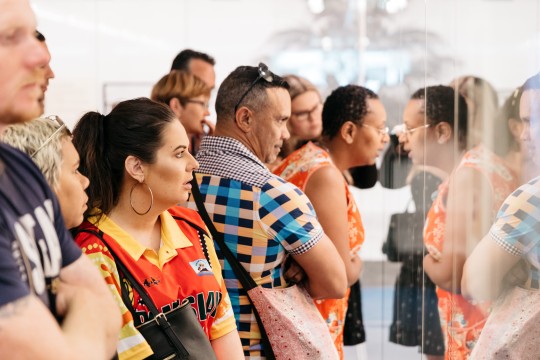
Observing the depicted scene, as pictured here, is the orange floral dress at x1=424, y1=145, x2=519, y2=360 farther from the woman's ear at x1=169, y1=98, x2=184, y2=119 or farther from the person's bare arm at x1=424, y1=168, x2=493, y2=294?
the woman's ear at x1=169, y1=98, x2=184, y2=119

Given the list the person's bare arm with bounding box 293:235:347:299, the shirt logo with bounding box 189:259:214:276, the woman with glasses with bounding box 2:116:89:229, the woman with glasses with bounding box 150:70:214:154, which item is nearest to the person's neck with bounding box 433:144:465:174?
the person's bare arm with bounding box 293:235:347:299

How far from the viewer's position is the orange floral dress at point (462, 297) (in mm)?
2102

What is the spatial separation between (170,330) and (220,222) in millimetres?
628

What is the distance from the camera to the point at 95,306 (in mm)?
1279

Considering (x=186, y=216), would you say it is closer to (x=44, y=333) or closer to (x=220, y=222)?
(x=220, y=222)

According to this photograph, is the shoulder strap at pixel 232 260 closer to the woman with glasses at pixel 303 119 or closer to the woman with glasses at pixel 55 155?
the woman with glasses at pixel 55 155

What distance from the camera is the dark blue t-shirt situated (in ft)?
3.70

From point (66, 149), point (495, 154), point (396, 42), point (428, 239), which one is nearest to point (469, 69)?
point (495, 154)

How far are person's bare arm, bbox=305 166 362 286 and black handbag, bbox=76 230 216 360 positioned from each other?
1093mm

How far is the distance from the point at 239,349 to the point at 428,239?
0.83 meters

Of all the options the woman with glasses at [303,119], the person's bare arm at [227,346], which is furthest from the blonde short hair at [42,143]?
the woman with glasses at [303,119]

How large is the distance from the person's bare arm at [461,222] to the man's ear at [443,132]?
0.13 metres

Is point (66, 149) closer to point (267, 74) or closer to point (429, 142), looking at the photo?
point (267, 74)

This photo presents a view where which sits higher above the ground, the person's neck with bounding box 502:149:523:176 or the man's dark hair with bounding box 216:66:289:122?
the man's dark hair with bounding box 216:66:289:122
